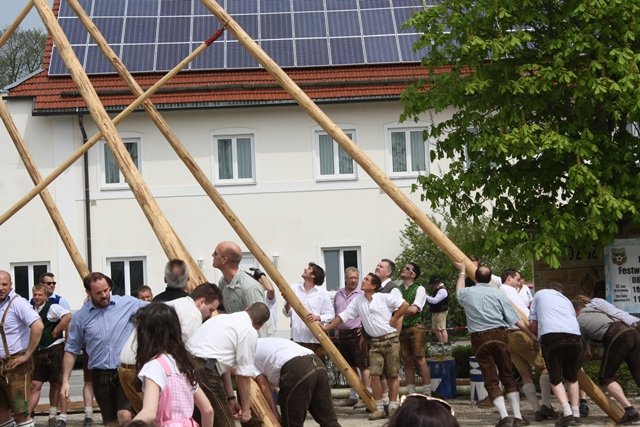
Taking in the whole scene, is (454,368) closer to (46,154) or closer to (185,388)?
(185,388)

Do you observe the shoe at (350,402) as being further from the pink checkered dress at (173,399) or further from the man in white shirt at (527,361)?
the pink checkered dress at (173,399)

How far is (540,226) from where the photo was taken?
1678 cm

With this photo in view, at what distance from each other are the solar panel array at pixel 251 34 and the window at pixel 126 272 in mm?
4361

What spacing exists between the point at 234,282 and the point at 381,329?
3970 millimetres

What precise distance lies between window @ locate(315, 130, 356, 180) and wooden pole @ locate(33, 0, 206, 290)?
15940 millimetres

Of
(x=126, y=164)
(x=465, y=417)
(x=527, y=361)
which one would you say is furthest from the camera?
(x=527, y=361)

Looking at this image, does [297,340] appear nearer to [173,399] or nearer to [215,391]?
[215,391]

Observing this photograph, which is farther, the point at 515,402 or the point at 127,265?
the point at 127,265

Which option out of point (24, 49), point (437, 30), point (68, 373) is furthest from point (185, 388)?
point (24, 49)

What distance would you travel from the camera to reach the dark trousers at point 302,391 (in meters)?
10.3

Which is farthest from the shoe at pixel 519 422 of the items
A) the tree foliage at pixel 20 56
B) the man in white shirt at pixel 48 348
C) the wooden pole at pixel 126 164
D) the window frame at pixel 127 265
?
the tree foliage at pixel 20 56

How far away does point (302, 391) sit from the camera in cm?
1034

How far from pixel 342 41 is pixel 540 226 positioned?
1328 cm

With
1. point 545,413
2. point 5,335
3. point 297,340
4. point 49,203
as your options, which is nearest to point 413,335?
point 297,340
